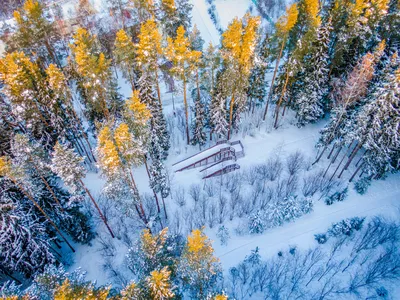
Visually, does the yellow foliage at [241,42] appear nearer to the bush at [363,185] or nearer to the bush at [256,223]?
the bush at [256,223]

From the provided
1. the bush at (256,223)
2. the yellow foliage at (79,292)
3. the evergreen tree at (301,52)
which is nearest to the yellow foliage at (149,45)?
the evergreen tree at (301,52)

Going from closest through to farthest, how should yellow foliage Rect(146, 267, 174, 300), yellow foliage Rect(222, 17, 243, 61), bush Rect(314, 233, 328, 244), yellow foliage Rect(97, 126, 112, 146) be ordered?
1. yellow foliage Rect(146, 267, 174, 300)
2. yellow foliage Rect(97, 126, 112, 146)
3. yellow foliage Rect(222, 17, 243, 61)
4. bush Rect(314, 233, 328, 244)

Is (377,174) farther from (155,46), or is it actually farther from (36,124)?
(36,124)

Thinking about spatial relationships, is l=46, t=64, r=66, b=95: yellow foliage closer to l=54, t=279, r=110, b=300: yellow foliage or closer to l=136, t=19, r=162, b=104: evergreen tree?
l=136, t=19, r=162, b=104: evergreen tree

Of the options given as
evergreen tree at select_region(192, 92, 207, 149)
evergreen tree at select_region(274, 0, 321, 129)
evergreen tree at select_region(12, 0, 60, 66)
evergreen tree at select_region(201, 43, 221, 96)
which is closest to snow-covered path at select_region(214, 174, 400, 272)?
evergreen tree at select_region(192, 92, 207, 149)

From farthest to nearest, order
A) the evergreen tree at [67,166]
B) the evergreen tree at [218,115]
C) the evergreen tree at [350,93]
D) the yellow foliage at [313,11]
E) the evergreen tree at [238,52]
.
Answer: the evergreen tree at [218,115] < the yellow foliage at [313,11] < the evergreen tree at [350,93] < the evergreen tree at [238,52] < the evergreen tree at [67,166]

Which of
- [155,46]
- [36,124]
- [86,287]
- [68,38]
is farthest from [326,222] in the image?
[68,38]
